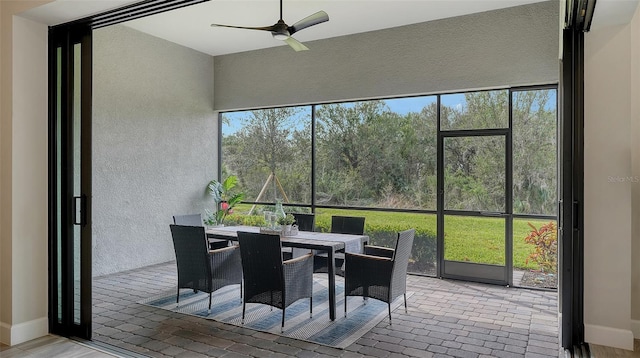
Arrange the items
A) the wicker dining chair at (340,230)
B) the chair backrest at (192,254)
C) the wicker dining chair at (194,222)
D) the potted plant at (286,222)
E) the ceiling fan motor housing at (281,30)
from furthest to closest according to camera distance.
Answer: the wicker dining chair at (194,222) < the wicker dining chair at (340,230) < the potted plant at (286,222) < the chair backrest at (192,254) < the ceiling fan motor housing at (281,30)

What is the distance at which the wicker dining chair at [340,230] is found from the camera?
4.90 m

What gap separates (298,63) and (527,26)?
3196 mm

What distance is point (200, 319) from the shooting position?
4.17 metres

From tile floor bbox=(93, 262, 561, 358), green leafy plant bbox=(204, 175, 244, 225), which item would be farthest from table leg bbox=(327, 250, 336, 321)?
green leafy plant bbox=(204, 175, 244, 225)

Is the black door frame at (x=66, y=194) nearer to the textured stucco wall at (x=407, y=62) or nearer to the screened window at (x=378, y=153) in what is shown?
the textured stucco wall at (x=407, y=62)

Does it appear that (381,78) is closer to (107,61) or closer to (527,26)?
(527,26)

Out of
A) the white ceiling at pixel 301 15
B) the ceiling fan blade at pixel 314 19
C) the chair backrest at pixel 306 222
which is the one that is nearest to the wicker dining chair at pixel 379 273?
the chair backrest at pixel 306 222

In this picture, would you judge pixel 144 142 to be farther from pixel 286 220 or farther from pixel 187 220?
pixel 286 220

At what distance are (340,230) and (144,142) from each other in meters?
3.24

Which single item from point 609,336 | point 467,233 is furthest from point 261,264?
point 467,233

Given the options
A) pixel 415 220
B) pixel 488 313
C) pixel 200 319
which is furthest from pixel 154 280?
pixel 488 313

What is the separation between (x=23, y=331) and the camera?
344cm

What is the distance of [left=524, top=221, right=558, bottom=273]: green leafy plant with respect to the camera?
5348 millimetres

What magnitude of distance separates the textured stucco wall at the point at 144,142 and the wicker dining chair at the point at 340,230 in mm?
2904
